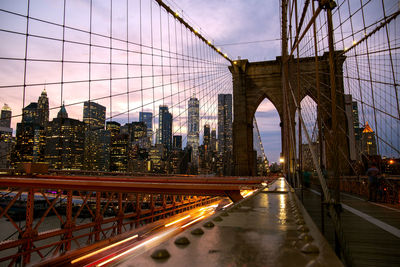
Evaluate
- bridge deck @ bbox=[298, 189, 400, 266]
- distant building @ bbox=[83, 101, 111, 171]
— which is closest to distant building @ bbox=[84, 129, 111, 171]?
distant building @ bbox=[83, 101, 111, 171]

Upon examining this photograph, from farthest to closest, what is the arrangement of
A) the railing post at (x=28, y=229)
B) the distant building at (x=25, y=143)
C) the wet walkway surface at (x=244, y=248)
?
the distant building at (x=25, y=143)
the railing post at (x=28, y=229)
the wet walkway surface at (x=244, y=248)

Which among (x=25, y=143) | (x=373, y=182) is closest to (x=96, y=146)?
(x=25, y=143)

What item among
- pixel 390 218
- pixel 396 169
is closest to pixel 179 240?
pixel 390 218

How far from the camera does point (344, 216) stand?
4.23m

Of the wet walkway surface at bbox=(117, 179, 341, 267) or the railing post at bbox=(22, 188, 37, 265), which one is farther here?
the railing post at bbox=(22, 188, 37, 265)

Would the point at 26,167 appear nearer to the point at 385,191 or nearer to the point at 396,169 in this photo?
the point at 385,191

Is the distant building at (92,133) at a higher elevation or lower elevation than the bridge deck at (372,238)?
higher

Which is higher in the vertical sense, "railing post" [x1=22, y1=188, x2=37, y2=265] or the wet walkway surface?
the wet walkway surface

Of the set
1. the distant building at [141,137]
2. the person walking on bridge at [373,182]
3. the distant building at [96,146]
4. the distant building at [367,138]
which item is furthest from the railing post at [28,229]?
the distant building at [96,146]

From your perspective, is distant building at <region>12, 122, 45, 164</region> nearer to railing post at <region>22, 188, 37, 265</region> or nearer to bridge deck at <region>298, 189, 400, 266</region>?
railing post at <region>22, 188, 37, 265</region>

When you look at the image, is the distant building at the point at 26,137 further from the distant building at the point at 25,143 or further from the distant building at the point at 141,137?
the distant building at the point at 141,137

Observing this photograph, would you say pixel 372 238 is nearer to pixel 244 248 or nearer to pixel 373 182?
pixel 244 248

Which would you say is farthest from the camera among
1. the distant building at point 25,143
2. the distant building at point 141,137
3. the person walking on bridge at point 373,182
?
the distant building at point 141,137

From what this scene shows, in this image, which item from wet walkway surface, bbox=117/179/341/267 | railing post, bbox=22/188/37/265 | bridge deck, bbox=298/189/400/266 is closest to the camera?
wet walkway surface, bbox=117/179/341/267
